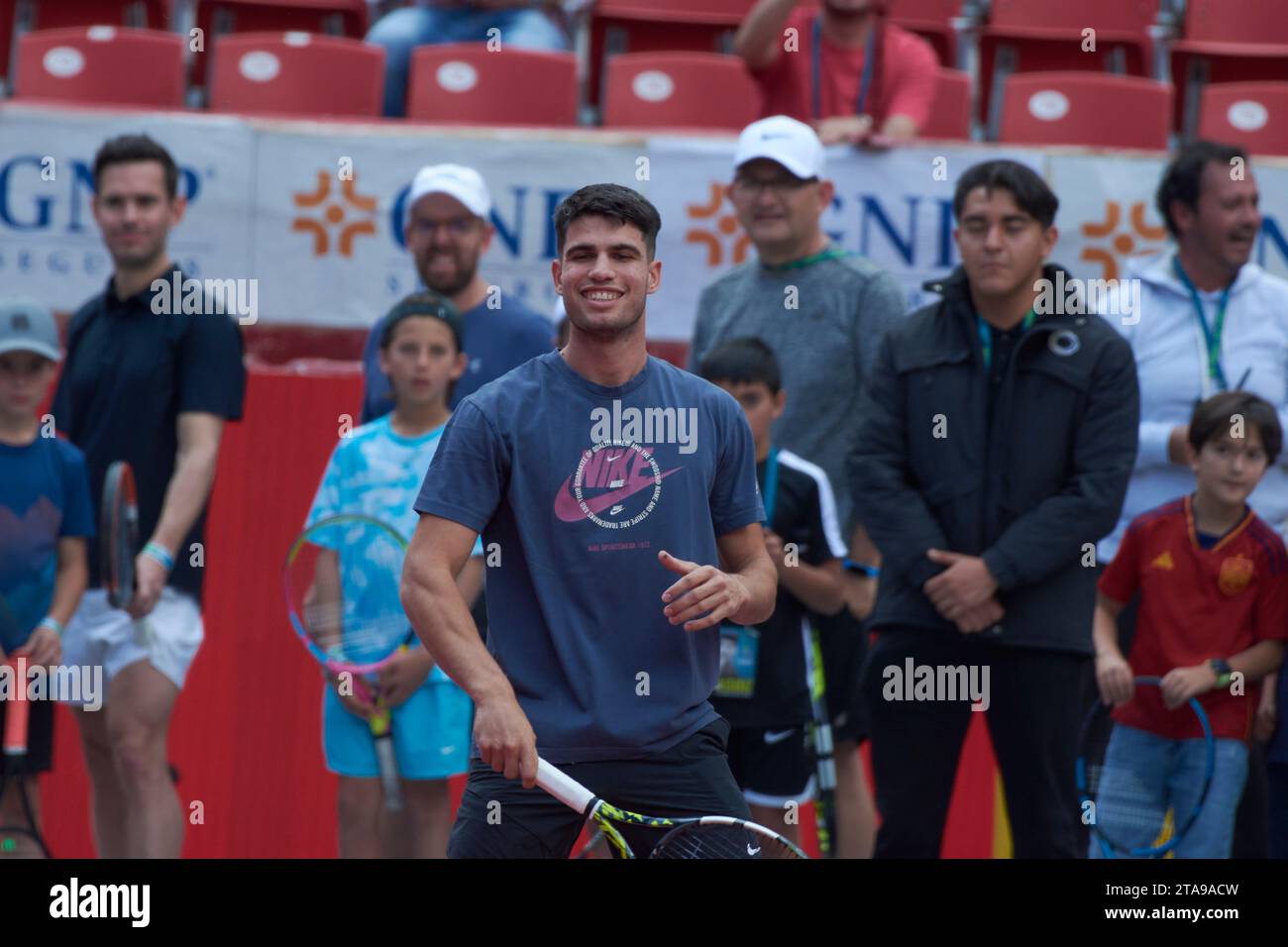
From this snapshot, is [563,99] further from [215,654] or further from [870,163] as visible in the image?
[215,654]

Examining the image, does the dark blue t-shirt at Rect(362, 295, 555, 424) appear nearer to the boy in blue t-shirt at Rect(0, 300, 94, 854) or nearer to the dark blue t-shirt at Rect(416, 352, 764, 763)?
the boy in blue t-shirt at Rect(0, 300, 94, 854)

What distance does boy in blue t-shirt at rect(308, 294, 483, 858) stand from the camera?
536cm

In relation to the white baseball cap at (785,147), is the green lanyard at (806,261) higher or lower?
lower

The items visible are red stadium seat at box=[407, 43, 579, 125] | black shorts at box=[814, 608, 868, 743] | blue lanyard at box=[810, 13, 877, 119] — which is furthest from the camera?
red stadium seat at box=[407, 43, 579, 125]

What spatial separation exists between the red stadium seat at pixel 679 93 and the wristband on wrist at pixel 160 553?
3.55 m

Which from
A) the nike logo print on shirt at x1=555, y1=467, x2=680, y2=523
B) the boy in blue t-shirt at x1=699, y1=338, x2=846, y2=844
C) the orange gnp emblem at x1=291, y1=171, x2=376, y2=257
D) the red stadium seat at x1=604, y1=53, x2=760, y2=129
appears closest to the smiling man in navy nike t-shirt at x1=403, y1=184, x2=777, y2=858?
the nike logo print on shirt at x1=555, y1=467, x2=680, y2=523

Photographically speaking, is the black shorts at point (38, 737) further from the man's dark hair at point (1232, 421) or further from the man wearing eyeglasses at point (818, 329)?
the man's dark hair at point (1232, 421)

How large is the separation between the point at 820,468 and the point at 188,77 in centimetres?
447

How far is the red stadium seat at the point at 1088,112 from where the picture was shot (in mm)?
8156

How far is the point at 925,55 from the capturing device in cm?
735

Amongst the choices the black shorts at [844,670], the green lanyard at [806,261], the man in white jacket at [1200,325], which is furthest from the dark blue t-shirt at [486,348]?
the man in white jacket at [1200,325]

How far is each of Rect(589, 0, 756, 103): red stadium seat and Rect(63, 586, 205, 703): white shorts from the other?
13.8 feet
